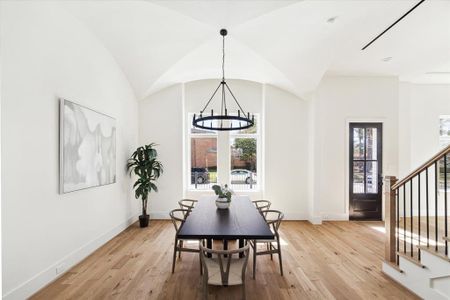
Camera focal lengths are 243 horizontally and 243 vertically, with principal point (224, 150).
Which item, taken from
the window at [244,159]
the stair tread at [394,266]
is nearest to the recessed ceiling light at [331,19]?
the window at [244,159]

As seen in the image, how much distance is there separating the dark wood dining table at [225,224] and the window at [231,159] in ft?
7.45

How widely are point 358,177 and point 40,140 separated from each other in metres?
5.92

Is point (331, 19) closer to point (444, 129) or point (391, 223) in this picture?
point (391, 223)

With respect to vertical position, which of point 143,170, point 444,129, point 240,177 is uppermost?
point 444,129

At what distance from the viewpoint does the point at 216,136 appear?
589 cm

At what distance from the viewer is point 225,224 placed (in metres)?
Answer: 2.72

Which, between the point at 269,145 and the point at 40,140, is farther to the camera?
the point at 269,145

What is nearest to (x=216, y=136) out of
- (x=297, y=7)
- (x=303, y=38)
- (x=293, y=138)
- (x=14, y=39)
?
→ (x=293, y=138)

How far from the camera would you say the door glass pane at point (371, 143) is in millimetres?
5586

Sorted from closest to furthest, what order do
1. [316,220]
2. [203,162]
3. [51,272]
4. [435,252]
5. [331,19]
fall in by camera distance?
[435,252] < [51,272] < [331,19] < [316,220] < [203,162]

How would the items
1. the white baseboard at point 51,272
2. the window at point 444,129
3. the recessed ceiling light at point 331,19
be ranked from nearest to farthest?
the white baseboard at point 51,272, the recessed ceiling light at point 331,19, the window at point 444,129

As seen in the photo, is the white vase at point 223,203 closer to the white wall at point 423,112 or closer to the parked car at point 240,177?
the parked car at point 240,177

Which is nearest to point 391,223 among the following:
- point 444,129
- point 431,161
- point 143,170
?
point 431,161

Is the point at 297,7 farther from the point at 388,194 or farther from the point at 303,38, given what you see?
the point at 388,194
